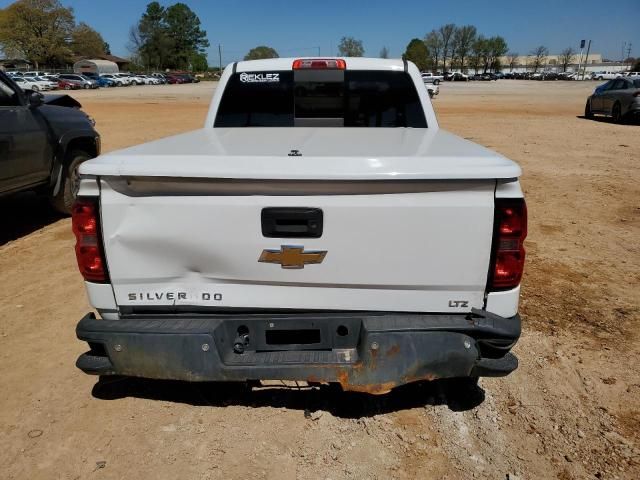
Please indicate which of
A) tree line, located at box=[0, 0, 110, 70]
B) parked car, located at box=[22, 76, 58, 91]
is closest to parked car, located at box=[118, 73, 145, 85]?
parked car, located at box=[22, 76, 58, 91]

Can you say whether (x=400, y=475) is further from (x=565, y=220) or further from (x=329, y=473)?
(x=565, y=220)

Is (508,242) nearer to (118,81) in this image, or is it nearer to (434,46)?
(118,81)

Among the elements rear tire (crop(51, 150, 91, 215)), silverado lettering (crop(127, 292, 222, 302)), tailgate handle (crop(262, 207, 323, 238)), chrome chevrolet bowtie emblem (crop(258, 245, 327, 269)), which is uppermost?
tailgate handle (crop(262, 207, 323, 238))

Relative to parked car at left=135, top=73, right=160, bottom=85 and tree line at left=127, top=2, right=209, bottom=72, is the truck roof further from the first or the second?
tree line at left=127, top=2, right=209, bottom=72

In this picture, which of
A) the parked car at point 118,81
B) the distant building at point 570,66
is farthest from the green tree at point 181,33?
the distant building at point 570,66

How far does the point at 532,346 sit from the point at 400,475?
169cm

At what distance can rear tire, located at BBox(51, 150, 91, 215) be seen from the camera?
6.57 m

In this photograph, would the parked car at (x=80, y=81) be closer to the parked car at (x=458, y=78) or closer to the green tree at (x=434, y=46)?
the parked car at (x=458, y=78)

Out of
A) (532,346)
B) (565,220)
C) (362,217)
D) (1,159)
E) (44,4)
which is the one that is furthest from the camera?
(44,4)

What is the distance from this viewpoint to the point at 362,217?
7.44 feet

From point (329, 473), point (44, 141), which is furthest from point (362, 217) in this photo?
point (44, 141)

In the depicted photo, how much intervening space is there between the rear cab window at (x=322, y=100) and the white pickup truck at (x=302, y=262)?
6.31ft

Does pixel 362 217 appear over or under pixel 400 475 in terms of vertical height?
over

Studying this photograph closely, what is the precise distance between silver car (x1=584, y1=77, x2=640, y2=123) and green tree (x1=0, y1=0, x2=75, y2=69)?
3864 inches
